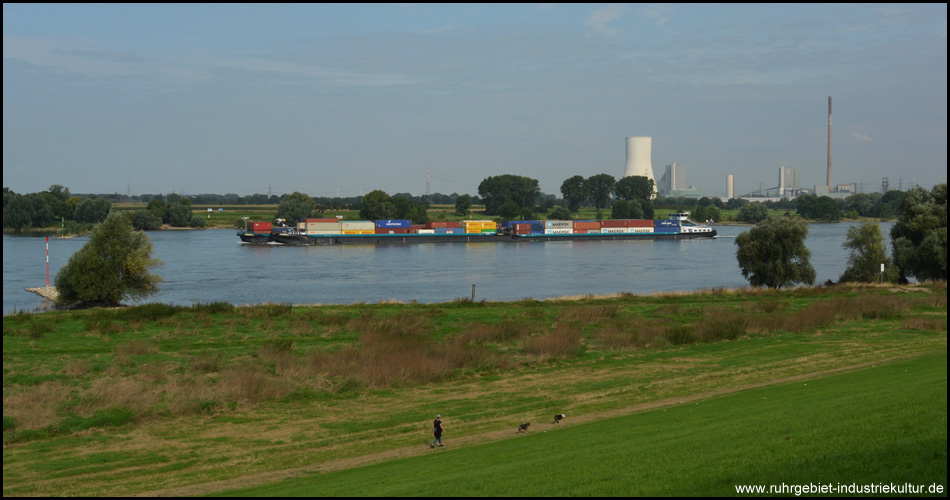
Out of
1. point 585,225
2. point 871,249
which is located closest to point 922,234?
point 871,249

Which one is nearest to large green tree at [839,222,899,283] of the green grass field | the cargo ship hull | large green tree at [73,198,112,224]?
the green grass field

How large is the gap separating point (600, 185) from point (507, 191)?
20.6m

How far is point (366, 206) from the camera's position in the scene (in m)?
111

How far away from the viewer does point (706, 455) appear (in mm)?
8016

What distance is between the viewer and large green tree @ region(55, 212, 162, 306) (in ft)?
101

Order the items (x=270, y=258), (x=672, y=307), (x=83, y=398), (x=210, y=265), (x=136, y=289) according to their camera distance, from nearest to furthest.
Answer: (x=83, y=398) < (x=672, y=307) < (x=136, y=289) < (x=210, y=265) < (x=270, y=258)

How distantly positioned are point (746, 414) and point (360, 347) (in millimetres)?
11050

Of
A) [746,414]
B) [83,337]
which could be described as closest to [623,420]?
[746,414]

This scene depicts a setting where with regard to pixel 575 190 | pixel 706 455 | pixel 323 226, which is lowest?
pixel 706 455

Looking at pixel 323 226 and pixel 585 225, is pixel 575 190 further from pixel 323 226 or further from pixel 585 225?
pixel 323 226

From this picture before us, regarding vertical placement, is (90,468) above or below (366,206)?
below

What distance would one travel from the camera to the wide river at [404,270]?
4091 centimetres

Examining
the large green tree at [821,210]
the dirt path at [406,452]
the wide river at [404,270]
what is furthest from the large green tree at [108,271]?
the large green tree at [821,210]

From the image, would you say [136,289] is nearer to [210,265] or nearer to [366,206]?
[210,265]
